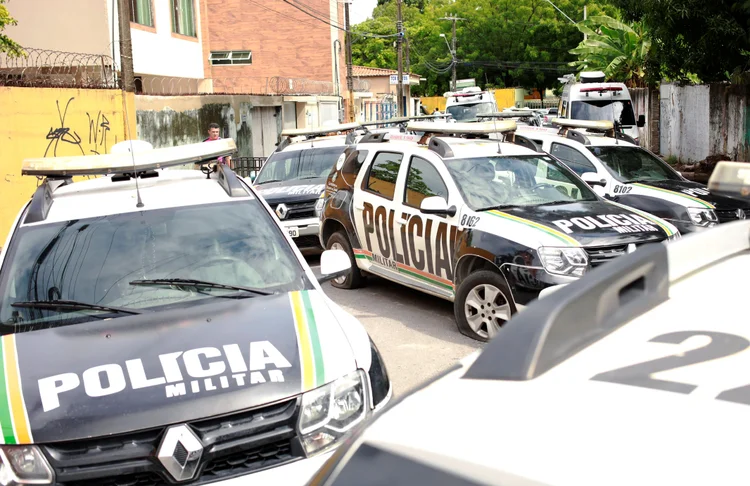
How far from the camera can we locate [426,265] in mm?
8266

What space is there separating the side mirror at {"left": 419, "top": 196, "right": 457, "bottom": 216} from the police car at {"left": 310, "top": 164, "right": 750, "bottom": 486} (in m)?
5.89

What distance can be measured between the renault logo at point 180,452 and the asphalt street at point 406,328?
81.8 inches

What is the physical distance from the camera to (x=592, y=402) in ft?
4.60

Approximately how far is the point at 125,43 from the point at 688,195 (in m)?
9.54

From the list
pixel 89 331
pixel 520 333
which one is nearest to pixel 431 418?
pixel 520 333

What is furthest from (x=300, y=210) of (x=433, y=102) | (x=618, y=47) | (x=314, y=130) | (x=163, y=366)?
(x=433, y=102)

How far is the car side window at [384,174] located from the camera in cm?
892

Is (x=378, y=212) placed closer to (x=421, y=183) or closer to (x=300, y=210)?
(x=421, y=183)

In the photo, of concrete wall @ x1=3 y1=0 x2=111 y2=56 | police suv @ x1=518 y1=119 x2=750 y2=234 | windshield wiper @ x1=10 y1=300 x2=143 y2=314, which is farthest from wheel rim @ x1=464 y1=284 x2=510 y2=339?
concrete wall @ x1=3 y1=0 x2=111 y2=56

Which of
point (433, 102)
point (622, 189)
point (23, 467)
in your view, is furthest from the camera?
point (433, 102)

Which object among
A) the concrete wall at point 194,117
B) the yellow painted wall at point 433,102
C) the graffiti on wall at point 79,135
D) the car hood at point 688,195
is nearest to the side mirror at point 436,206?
the car hood at point 688,195

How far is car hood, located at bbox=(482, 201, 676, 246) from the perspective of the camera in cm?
705

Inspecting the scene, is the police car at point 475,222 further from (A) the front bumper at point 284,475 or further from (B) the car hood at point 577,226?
(A) the front bumper at point 284,475

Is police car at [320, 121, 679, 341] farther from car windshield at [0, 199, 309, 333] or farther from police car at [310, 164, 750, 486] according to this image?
police car at [310, 164, 750, 486]
